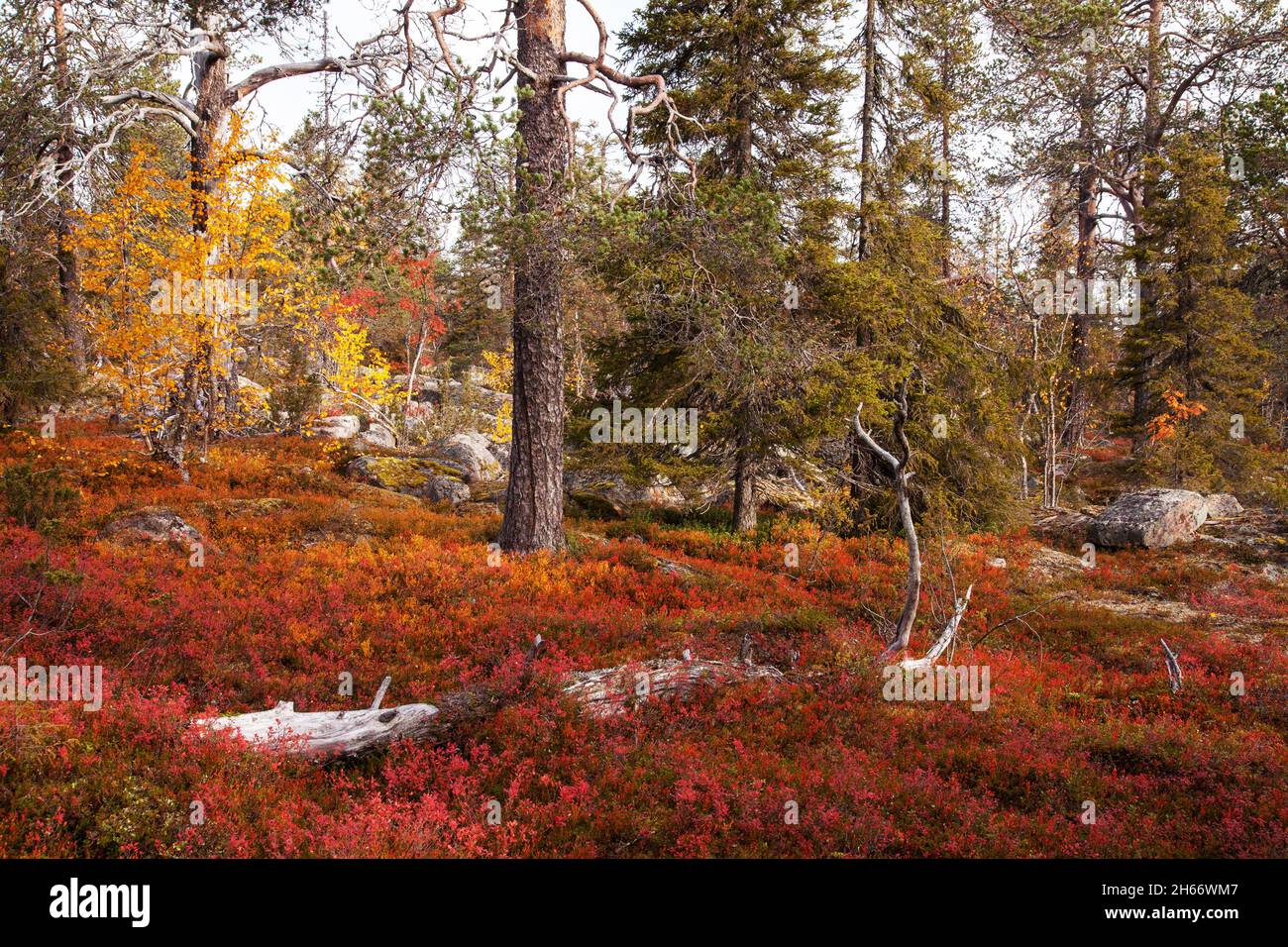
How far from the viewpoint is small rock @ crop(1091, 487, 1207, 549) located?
1417 cm

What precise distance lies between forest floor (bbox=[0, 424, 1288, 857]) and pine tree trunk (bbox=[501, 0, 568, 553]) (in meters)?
0.99

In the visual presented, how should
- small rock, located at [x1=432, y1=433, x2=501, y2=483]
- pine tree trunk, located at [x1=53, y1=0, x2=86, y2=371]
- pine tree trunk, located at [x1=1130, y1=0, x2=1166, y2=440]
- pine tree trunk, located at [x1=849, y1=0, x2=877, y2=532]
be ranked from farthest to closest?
1. pine tree trunk, located at [x1=1130, y1=0, x2=1166, y2=440]
2. small rock, located at [x1=432, y1=433, x2=501, y2=483]
3. pine tree trunk, located at [x1=849, y1=0, x2=877, y2=532]
4. pine tree trunk, located at [x1=53, y1=0, x2=86, y2=371]

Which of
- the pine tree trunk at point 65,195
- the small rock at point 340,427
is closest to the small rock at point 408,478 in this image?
the small rock at point 340,427

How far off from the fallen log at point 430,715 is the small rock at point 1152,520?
430 inches

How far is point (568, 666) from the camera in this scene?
755 centimetres

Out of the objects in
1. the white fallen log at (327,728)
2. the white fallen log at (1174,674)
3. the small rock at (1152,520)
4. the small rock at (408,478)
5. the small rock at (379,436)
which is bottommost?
the white fallen log at (1174,674)

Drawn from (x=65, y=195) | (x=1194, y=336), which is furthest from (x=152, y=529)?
(x=1194, y=336)

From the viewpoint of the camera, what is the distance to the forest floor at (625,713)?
5082 mm

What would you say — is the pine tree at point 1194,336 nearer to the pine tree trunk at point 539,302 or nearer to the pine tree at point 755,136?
the pine tree at point 755,136

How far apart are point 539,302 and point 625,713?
21.6 ft

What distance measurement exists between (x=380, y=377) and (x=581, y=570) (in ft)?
39.6

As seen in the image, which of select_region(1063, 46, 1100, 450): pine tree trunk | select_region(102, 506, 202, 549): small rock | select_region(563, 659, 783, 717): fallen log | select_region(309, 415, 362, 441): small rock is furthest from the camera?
select_region(309, 415, 362, 441): small rock

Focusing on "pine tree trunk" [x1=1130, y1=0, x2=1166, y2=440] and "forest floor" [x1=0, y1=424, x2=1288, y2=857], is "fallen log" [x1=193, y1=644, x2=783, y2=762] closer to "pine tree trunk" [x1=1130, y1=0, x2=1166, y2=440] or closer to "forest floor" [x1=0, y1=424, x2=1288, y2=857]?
"forest floor" [x1=0, y1=424, x2=1288, y2=857]

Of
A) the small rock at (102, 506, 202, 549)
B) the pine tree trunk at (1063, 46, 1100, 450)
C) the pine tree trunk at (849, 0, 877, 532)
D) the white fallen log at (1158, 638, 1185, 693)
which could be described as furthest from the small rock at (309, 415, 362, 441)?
the pine tree trunk at (1063, 46, 1100, 450)
